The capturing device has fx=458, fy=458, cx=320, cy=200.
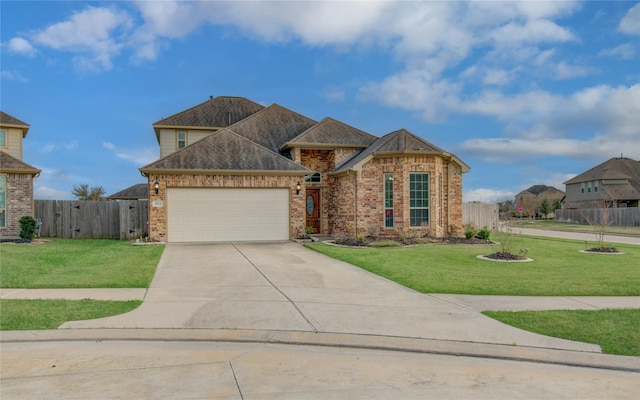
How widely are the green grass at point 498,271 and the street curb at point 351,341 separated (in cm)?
342

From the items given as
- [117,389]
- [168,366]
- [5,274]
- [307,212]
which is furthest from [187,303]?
[307,212]

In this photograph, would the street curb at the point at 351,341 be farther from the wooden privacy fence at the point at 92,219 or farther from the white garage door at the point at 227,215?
the wooden privacy fence at the point at 92,219

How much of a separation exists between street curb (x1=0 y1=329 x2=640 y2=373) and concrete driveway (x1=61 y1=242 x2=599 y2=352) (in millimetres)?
205

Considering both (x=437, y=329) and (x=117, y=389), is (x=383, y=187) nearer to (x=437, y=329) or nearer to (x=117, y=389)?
(x=437, y=329)

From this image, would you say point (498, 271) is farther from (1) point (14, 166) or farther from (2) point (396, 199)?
(1) point (14, 166)

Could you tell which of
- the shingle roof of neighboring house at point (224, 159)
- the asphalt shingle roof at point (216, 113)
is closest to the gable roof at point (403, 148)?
the shingle roof of neighboring house at point (224, 159)

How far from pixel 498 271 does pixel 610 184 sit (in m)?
45.9

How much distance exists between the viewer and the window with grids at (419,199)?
19.8 metres

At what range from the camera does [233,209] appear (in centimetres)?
1991

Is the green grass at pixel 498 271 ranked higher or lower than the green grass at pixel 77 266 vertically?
lower

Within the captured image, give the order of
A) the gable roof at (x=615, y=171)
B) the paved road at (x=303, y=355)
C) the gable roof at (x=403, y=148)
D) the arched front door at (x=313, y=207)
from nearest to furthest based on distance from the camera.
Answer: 1. the paved road at (x=303, y=355)
2. the gable roof at (x=403, y=148)
3. the arched front door at (x=313, y=207)
4. the gable roof at (x=615, y=171)

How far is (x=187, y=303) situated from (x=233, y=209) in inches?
468

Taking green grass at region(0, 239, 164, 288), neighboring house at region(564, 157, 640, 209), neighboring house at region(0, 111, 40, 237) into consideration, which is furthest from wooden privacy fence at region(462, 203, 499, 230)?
neighboring house at region(564, 157, 640, 209)

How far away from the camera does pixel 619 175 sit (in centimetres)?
4866
